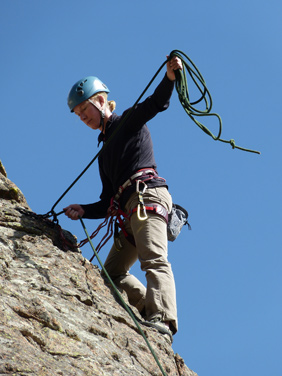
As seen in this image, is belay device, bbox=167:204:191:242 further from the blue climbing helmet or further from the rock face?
the blue climbing helmet

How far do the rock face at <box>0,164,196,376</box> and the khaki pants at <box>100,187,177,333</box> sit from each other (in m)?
0.26

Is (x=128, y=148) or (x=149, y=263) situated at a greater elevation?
(x=128, y=148)

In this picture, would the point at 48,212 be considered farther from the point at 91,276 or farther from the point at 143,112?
the point at 143,112

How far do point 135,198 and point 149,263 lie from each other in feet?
2.17

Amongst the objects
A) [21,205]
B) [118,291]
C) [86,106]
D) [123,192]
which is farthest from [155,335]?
[86,106]

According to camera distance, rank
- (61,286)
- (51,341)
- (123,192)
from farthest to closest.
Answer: (123,192) → (61,286) → (51,341)

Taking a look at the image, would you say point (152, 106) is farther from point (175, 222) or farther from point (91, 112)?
point (175, 222)

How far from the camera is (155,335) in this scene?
5449mm

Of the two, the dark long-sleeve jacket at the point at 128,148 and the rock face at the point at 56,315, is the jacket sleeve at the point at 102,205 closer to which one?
the dark long-sleeve jacket at the point at 128,148

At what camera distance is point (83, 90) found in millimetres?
6430

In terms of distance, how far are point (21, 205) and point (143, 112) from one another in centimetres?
155

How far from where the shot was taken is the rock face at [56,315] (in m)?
4.04

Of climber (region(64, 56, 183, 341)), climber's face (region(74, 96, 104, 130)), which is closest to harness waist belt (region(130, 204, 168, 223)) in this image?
climber (region(64, 56, 183, 341))

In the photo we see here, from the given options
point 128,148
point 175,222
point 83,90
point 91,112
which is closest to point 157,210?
point 175,222
